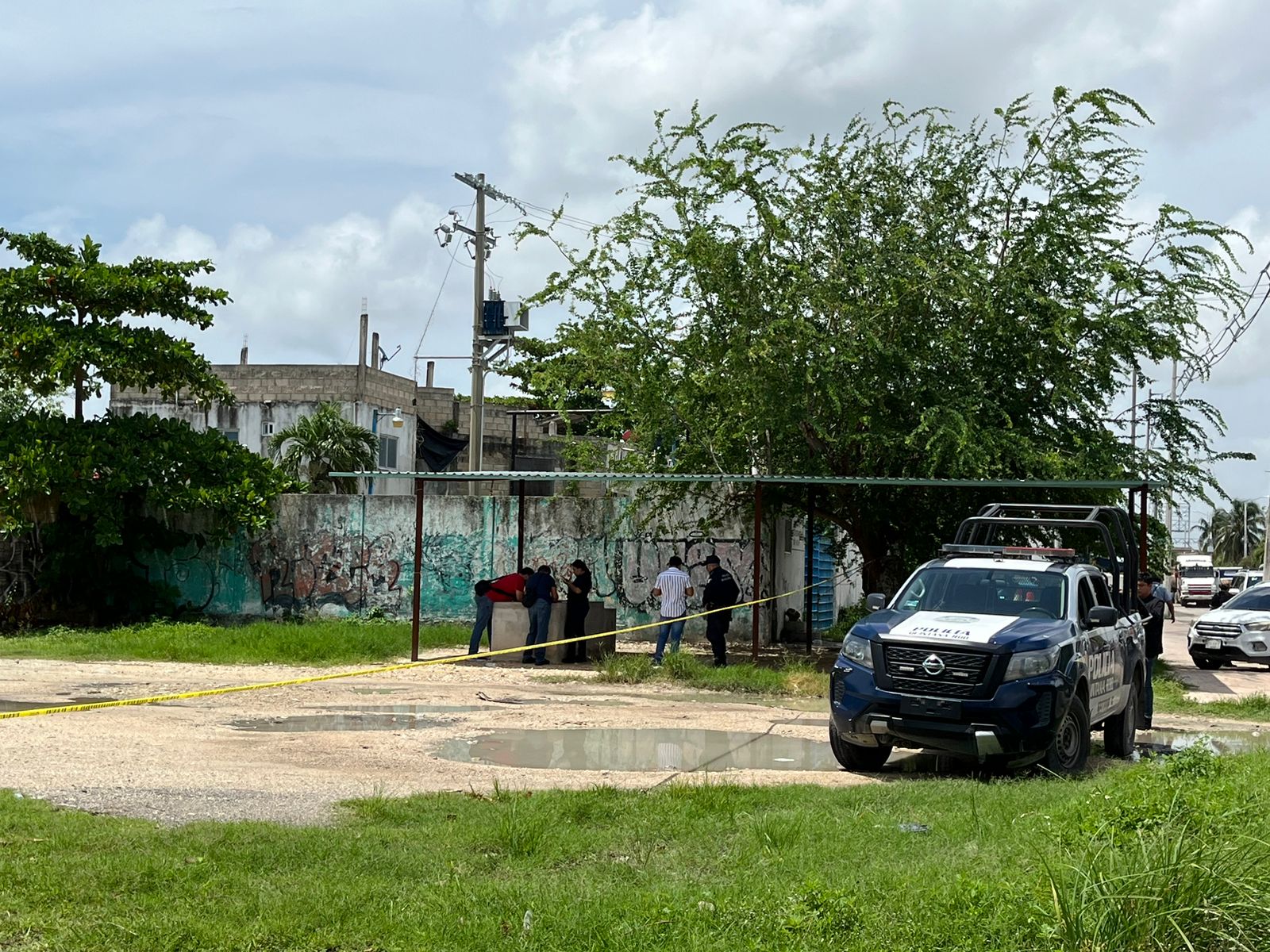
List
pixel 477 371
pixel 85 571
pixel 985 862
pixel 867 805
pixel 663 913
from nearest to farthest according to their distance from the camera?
pixel 663 913
pixel 985 862
pixel 867 805
pixel 85 571
pixel 477 371

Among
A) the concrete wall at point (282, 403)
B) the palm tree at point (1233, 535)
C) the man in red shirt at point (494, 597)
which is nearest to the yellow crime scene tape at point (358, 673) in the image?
the man in red shirt at point (494, 597)

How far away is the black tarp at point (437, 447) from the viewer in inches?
1827

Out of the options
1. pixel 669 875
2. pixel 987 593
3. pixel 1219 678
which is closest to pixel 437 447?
pixel 1219 678

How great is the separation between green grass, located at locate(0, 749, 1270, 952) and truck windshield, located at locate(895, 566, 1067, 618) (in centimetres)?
248

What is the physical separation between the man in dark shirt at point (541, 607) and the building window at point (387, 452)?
2177cm

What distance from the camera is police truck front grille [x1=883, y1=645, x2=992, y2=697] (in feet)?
34.1

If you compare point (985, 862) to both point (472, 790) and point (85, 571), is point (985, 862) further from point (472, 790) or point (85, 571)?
point (85, 571)

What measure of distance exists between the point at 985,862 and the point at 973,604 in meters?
4.83

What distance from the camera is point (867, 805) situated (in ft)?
29.4

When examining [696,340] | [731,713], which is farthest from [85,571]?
[731,713]

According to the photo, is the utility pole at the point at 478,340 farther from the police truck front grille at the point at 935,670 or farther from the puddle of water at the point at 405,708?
the police truck front grille at the point at 935,670

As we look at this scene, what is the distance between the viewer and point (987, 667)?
408 inches

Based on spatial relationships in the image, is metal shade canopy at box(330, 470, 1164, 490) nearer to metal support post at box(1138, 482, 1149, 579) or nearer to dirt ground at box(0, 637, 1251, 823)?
metal support post at box(1138, 482, 1149, 579)

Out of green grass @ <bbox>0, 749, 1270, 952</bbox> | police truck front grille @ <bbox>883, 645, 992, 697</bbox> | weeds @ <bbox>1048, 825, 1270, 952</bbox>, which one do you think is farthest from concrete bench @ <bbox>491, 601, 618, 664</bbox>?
weeds @ <bbox>1048, 825, 1270, 952</bbox>
